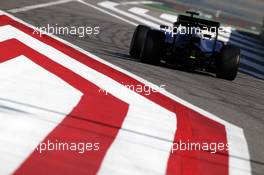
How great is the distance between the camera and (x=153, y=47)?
12062 millimetres

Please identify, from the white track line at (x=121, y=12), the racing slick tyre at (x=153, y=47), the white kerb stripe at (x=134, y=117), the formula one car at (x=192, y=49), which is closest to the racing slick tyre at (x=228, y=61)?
the formula one car at (x=192, y=49)

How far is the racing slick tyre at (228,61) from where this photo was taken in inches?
480

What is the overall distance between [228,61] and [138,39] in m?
1.87

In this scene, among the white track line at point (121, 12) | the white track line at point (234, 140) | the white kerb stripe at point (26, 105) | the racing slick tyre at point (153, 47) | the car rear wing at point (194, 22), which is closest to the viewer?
the white kerb stripe at point (26, 105)

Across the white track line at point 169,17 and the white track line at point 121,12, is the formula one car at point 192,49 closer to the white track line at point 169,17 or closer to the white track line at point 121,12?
the white track line at point 121,12

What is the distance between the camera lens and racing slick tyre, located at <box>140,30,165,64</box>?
12.0m

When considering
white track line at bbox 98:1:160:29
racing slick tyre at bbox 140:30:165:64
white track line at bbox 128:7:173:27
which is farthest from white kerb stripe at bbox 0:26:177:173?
white track line at bbox 128:7:173:27

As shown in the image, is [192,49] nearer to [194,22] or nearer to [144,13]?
[194,22]

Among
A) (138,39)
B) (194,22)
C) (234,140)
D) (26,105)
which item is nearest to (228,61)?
(194,22)

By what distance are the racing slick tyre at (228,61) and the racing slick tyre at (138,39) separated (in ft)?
5.03

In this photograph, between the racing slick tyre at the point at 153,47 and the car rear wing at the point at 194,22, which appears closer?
the racing slick tyre at the point at 153,47

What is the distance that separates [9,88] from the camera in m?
7.02

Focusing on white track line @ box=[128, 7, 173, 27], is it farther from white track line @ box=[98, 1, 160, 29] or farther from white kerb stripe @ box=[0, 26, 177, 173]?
white kerb stripe @ box=[0, 26, 177, 173]

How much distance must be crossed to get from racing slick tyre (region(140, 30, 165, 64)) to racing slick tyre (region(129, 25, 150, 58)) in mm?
441
